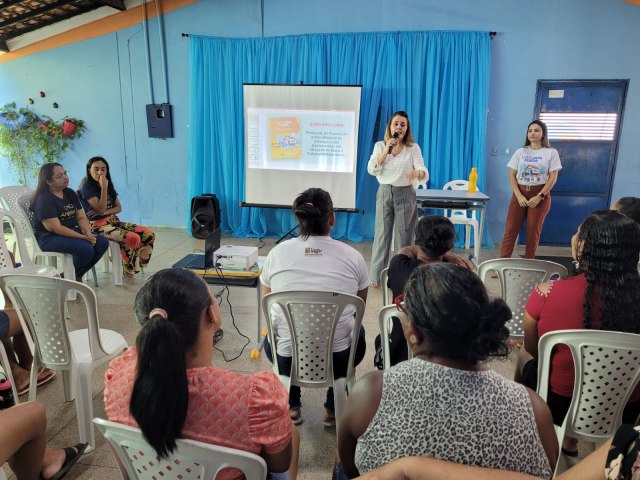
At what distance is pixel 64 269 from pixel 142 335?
9.46 feet

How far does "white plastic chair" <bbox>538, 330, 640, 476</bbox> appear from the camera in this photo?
1407 millimetres

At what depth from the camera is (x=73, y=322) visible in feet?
10.6

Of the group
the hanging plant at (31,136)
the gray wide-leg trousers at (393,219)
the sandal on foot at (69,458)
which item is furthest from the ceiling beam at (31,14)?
the sandal on foot at (69,458)

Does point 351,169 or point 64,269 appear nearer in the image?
point 64,269

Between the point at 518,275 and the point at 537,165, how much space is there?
7.48 ft

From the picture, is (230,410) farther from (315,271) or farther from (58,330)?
(58,330)

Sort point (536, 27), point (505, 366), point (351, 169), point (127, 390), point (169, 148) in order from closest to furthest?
point (127, 390) → point (505, 366) → point (536, 27) → point (351, 169) → point (169, 148)

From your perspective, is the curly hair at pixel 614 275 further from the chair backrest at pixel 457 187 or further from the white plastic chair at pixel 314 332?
the chair backrest at pixel 457 187

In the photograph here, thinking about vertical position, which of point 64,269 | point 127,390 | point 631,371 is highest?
point 127,390

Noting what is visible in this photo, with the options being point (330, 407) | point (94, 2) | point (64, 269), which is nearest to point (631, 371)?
point (330, 407)

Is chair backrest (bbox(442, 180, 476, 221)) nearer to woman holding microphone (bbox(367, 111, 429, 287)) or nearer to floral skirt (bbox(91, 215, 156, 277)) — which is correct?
woman holding microphone (bbox(367, 111, 429, 287))

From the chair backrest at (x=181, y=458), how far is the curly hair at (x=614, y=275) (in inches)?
48.6

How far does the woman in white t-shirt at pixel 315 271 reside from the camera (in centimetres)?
188

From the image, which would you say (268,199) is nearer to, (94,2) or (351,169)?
(351,169)
